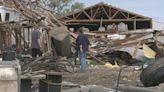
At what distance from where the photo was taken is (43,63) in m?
15.2

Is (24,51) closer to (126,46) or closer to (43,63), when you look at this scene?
(126,46)

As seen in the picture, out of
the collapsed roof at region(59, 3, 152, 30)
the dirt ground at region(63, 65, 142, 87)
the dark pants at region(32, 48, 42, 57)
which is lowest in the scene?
the dirt ground at region(63, 65, 142, 87)

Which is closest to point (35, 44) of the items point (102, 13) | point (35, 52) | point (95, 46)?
point (35, 52)

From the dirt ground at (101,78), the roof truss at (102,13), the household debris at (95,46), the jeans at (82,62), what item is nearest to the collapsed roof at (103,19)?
the roof truss at (102,13)

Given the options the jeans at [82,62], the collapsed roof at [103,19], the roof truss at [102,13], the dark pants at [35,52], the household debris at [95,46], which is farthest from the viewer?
the roof truss at [102,13]

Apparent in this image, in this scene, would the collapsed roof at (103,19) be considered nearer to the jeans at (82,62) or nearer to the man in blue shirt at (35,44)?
the man in blue shirt at (35,44)

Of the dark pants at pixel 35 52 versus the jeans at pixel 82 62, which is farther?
the dark pants at pixel 35 52

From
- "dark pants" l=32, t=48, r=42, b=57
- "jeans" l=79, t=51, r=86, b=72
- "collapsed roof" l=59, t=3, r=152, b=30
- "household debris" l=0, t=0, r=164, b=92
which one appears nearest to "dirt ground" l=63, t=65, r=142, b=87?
"household debris" l=0, t=0, r=164, b=92

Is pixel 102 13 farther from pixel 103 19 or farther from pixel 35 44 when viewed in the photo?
pixel 35 44

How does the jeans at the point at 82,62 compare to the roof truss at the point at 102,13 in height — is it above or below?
below

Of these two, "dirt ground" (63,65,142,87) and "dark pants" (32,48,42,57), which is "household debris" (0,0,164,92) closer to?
"dirt ground" (63,65,142,87)

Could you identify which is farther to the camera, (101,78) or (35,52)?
(35,52)

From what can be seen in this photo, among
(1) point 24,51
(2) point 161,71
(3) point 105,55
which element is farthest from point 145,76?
(3) point 105,55

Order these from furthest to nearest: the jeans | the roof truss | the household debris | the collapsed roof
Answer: the roof truss < the collapsed roof < the jeans < the household debris
